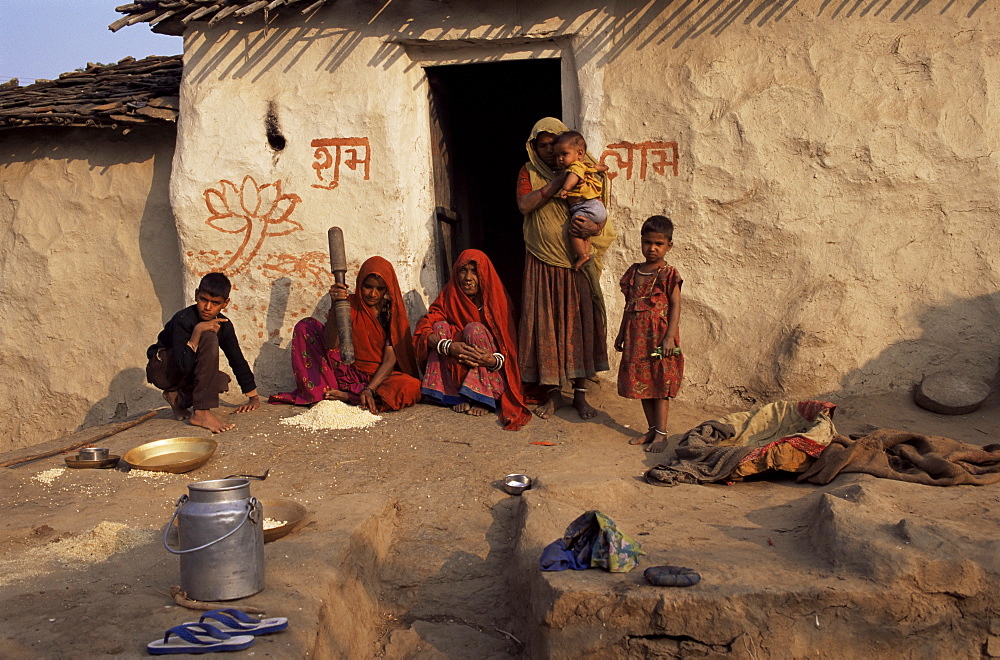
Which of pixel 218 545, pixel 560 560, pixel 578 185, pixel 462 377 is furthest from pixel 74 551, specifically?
pixel 578 185

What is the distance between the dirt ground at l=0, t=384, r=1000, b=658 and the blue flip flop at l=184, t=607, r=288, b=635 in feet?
0.13

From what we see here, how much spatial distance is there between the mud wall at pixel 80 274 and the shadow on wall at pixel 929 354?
→ 4.60m

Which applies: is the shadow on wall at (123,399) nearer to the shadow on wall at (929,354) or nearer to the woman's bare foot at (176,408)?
the woman's bare foot at (176,408)

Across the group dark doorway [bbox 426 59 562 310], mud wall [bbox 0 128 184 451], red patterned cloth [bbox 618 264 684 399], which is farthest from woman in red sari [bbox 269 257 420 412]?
mud wall [bbox 0 128 184 451]

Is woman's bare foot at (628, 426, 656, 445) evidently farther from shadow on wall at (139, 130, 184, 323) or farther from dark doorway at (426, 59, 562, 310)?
shadow on wall at (139, 130, 184, 323)

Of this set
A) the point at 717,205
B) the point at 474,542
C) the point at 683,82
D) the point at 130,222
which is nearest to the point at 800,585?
the point at 474,542

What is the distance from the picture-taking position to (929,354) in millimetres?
5180

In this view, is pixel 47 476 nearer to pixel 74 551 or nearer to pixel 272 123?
pixel 74 551

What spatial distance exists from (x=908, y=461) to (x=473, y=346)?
2498 millimetres

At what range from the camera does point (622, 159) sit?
5.52 metres

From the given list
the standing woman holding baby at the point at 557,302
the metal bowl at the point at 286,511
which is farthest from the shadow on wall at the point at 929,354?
the metal bowl at the point at 286,511

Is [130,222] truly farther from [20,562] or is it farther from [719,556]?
[719,556]

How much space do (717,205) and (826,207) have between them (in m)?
0.67

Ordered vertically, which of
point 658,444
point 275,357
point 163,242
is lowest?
point 658,444
